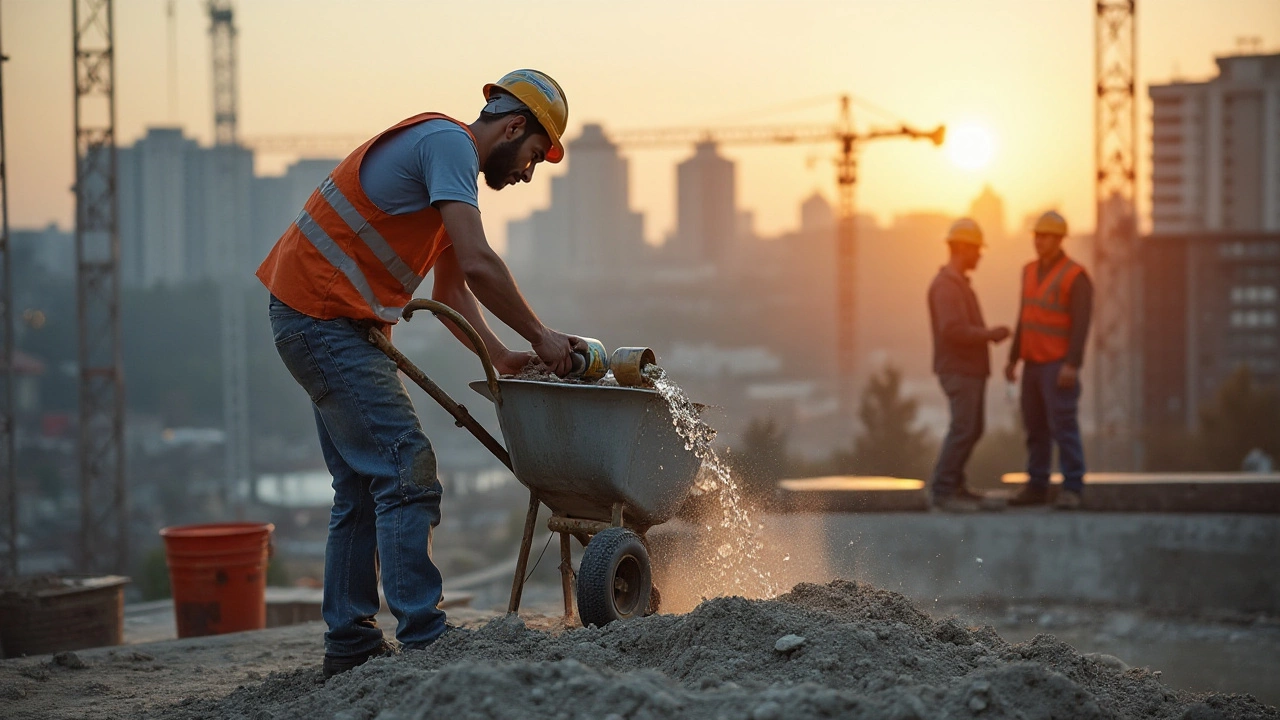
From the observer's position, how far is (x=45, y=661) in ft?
14.5

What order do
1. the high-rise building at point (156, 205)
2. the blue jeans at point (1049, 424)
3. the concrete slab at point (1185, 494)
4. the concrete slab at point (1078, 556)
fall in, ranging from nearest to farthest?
the concrete slab at point (1078, 556) < the blue jeans at point (1049, 424) < the concrete slab at point (1185, 494) < the high-rise building at point (156, 205)

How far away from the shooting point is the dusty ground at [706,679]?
260cm

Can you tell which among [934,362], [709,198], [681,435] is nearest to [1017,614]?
[934,362]

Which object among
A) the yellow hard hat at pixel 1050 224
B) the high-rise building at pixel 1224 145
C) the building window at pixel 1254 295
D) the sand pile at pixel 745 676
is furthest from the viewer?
the high-rise building at pixel 1224 145

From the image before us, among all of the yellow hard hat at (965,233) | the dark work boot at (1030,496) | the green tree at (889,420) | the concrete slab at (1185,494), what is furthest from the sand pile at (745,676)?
the green tree at (889,420)

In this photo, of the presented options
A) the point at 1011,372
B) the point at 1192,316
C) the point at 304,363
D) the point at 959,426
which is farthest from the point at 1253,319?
the point at 304,363

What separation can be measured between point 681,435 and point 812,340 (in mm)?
72597

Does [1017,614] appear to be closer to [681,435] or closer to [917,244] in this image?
[681,435]

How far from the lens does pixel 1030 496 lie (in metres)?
7.40

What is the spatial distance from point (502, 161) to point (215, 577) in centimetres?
304

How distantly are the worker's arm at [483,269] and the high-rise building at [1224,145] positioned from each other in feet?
310

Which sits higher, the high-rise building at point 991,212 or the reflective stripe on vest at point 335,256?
the high-rise building at point 991,212

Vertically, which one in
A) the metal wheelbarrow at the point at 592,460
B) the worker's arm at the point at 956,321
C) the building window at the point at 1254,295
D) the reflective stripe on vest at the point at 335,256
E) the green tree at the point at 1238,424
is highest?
the building window at the point at 1254,295

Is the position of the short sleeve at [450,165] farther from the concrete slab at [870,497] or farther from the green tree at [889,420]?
the green tree at [889,420]
